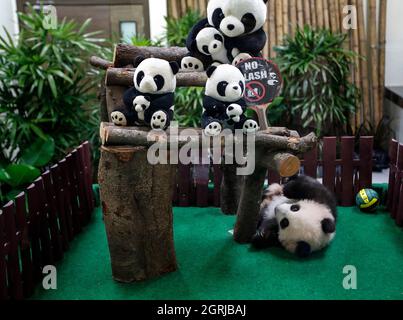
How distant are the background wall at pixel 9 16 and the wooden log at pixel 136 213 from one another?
8.22ft

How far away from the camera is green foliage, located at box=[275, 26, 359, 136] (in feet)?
12.8

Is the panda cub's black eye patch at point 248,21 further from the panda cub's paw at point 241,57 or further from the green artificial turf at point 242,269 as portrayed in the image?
the green artificial turf at point 242,269

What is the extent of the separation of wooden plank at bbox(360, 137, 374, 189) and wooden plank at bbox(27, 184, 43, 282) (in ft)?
6.60

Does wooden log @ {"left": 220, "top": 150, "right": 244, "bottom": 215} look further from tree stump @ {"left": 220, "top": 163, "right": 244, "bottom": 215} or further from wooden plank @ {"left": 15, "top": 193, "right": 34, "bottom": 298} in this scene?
wooden plank @ {"left": 15, "top": 193, "right": 34, "bottom": 298}

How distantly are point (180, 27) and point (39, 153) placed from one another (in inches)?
61.0

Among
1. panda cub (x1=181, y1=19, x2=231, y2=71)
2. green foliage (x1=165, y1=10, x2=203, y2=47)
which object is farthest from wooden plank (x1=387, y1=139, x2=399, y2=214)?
green foliage (x1=165, y1=10, x2=203, y2=47)

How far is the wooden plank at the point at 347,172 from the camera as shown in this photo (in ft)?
10.0

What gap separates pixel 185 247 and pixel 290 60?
2067 millimetres

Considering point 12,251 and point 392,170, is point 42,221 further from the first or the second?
point 392,170

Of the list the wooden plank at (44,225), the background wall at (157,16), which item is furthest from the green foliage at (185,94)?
the wooden plank at (44,225)

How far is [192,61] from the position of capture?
2330 mm

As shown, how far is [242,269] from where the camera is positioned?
2.32 metres

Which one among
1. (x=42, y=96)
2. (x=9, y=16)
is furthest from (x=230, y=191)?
(x=9, y=16)

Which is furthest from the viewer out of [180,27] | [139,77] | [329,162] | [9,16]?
[9,16]
